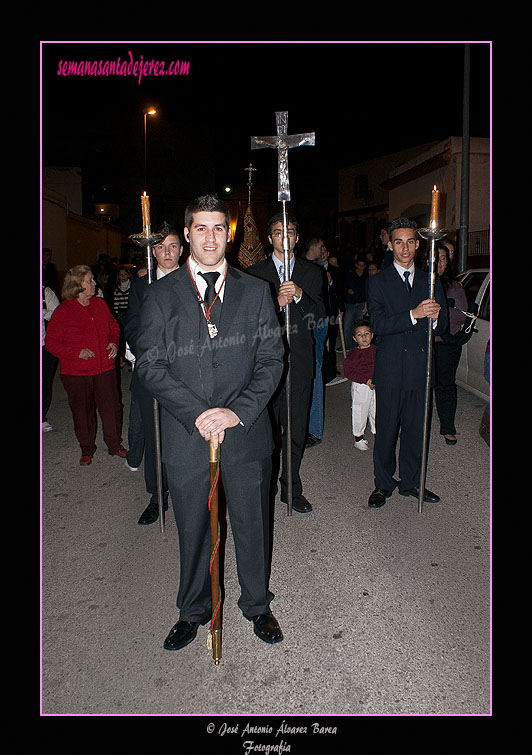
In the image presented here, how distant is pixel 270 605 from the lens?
3.44 meters

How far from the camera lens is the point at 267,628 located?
122 inches

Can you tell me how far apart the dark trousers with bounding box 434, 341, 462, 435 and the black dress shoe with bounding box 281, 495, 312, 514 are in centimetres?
235

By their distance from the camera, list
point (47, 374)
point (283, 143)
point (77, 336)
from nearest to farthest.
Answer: point (283, 143) → point (77, 336) → point (47, 374)

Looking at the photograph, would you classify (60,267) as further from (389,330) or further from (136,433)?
(389,330)

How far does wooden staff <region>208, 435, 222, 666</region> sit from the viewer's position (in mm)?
2811

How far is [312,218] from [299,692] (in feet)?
155

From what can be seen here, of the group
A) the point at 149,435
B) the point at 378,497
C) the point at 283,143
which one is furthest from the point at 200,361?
the point at 378,497

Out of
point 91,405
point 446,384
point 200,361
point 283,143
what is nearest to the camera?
point 200,361

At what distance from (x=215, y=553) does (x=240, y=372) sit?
2.96ft

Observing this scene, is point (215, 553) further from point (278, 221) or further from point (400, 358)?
point (278, 221)

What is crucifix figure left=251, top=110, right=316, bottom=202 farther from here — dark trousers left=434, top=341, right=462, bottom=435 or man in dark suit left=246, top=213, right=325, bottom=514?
dark trousers left=434, top=341, right=462, bottom=435

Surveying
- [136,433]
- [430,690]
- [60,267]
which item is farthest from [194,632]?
[60,267]

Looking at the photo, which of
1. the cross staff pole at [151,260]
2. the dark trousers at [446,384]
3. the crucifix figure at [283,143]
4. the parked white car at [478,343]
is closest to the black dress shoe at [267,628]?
the cross staff pole at [151,260]

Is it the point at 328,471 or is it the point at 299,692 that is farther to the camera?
the point at 328,471
